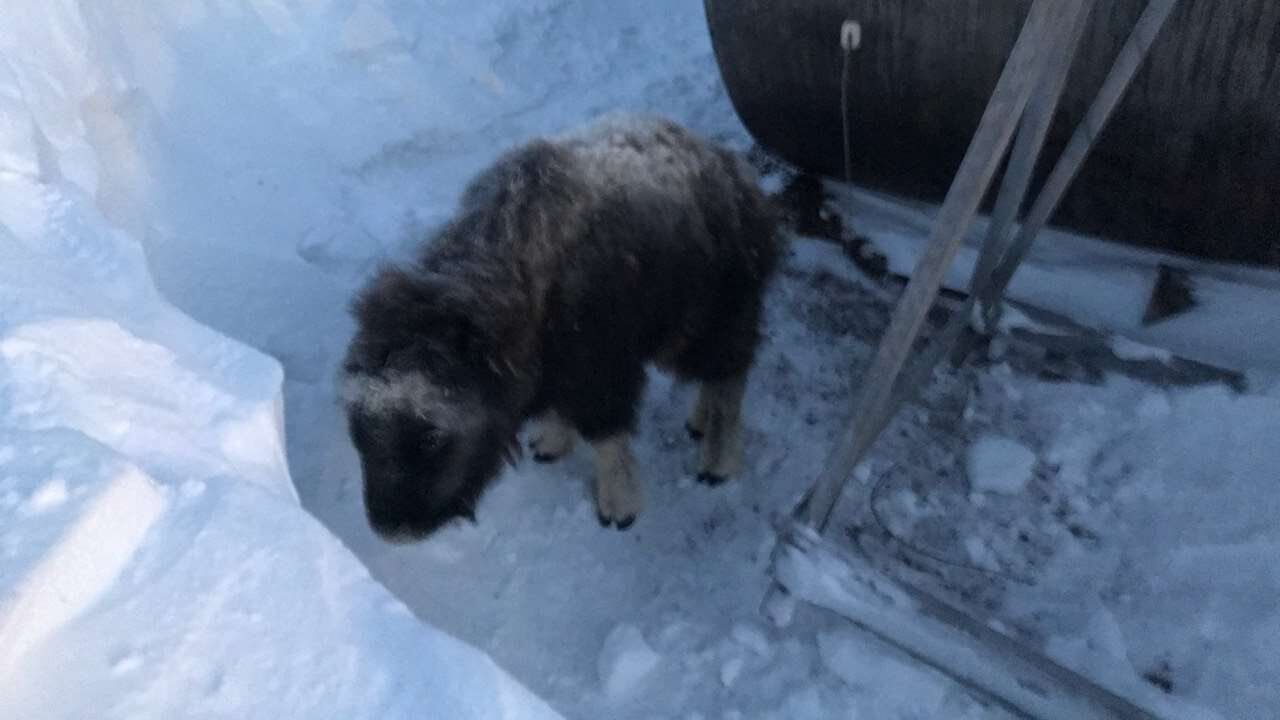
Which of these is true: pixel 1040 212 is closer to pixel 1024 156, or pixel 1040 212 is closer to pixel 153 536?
pixel 1024 156

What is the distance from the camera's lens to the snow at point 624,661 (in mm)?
3266

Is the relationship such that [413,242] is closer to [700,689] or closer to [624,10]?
[700,689]

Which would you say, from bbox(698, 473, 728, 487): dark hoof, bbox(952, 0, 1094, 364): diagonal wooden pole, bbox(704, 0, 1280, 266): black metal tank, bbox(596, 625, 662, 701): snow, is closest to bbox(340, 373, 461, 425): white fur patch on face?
bbox(596, 625, 662, 701): snow

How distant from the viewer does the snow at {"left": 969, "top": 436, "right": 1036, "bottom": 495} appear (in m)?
4.01

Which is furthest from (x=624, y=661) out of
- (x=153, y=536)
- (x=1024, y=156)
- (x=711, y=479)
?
(x=1024, y=156)

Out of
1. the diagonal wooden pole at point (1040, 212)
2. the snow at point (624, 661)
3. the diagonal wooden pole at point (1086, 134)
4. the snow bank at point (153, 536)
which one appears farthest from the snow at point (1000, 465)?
the snow bank at point (153, 536)

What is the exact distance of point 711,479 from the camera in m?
4.05

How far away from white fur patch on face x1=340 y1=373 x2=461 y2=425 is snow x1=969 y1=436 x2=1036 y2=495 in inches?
89.9

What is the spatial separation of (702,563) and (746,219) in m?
1.29

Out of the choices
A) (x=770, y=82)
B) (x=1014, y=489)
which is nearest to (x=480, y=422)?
(x=1014, y=489)

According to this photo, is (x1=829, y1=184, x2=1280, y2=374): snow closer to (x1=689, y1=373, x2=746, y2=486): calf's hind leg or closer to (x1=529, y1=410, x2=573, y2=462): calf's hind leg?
(x1=689, y1=373, x2=746, y2=486): calf's hind leg

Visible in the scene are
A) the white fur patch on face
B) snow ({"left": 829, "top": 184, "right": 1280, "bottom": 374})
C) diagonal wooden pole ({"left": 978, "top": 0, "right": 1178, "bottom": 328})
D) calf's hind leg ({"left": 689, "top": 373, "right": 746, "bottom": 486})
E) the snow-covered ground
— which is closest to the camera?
the snow-covered ground

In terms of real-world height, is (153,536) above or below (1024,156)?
above

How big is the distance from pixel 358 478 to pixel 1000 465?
8.31 ft
